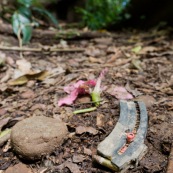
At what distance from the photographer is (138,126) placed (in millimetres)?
1479

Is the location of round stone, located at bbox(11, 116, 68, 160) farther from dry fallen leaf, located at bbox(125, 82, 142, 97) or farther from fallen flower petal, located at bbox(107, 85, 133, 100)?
dry fallen leaf, located at bbox(125, 82, 142, 97)

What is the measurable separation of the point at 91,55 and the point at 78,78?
78cm

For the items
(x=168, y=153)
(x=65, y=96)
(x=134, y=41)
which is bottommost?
(x=168, y=153)

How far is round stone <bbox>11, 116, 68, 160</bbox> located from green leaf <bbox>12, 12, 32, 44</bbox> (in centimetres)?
176

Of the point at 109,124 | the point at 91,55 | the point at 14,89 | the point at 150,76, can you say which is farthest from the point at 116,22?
the point at 109,124

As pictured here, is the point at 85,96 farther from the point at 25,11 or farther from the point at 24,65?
the point at 25,11

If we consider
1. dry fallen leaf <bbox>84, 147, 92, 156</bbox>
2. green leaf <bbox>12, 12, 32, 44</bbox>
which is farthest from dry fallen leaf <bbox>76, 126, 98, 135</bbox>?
green leaf <bbox>12, 12, 32, 44</bbox>

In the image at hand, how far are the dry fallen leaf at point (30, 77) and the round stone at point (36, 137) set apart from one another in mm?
774

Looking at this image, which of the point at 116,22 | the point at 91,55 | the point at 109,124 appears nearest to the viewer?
the point at 109,124

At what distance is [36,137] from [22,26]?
6.76ft

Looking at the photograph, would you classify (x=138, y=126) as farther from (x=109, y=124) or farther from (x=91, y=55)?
(x=91, y=55)

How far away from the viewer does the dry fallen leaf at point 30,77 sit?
7.23 ft

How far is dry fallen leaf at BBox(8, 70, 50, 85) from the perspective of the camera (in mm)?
2204

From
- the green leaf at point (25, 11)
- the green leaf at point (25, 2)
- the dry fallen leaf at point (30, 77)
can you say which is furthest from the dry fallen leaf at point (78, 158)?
the green leaf at point (25, 2)
